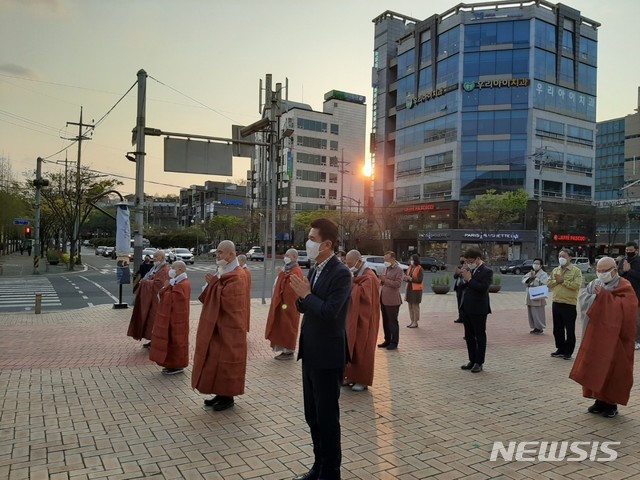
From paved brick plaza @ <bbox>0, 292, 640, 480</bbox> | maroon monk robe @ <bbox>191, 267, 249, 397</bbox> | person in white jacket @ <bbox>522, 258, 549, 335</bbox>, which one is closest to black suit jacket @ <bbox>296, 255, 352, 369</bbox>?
paved brick plaza @ <bbox>0, 292, 640, 480</bbox>

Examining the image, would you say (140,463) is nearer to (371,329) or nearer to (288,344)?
(371,329)

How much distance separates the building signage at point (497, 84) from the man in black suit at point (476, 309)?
56103 mm

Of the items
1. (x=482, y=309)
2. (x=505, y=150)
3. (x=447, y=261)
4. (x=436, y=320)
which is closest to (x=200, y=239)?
(x=447, y=261)

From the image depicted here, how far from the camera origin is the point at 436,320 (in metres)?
13.9

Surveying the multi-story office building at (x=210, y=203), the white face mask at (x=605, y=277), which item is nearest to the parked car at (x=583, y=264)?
the white face mask at (x=605, y=277)

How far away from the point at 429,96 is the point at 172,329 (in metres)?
62.2

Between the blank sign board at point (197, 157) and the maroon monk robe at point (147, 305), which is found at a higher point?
the blank sign board at point (197, 157)

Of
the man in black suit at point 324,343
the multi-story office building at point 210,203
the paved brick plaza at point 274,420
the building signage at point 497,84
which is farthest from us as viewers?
the multi-story office building at point 210,203

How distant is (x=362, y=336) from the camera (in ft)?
21.8

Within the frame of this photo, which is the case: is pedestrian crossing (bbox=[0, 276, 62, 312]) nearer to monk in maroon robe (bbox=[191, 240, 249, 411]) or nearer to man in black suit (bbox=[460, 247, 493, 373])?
monk in maroon robe (bbox=[191, 240, 249, 411])

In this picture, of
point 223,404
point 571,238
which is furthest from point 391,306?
point 571,238

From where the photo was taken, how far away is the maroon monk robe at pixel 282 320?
848 centimetres

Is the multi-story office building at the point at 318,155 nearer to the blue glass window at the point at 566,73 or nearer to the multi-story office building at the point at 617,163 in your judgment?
the blue glass window at the point at 566,73

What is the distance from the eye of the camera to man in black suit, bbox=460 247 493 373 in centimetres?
769
